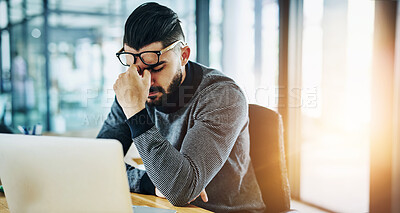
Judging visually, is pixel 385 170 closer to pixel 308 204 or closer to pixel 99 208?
pixel 308 204

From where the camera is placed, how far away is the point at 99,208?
84 centimetres

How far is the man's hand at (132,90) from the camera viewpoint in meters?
1.22

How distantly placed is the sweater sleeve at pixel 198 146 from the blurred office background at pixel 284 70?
146cm

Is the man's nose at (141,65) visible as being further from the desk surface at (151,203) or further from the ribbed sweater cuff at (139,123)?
the desk surface at (151,203)

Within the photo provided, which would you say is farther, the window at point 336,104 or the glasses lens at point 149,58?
the window at point 336,104

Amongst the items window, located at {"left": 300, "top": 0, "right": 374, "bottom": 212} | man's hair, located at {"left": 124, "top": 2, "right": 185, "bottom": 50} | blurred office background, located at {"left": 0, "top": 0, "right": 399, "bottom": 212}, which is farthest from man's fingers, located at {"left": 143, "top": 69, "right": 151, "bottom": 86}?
window, located at {"left": 300, "top": 0, "right": 374, "bottom": 212}

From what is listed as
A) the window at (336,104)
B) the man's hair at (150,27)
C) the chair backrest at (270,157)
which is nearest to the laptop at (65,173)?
the man's hair at (150,27)

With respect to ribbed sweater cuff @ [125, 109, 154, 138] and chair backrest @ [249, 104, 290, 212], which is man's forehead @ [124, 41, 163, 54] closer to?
ribbed sweater cuff @ [125, 109, 154, 138]

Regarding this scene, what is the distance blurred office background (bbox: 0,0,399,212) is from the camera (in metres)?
2.39

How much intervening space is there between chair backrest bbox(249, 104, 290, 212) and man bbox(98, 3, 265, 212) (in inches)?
1.6

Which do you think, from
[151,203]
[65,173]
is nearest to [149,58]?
[151,203]

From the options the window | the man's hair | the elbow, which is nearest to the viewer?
the elbow

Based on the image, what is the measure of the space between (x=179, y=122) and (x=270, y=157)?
0.39 metres

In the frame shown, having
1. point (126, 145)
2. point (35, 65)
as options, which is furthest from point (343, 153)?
point (35, 65)
